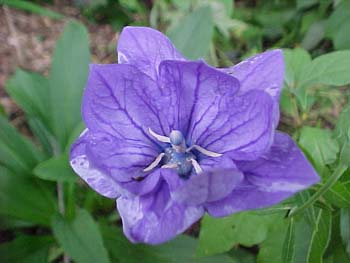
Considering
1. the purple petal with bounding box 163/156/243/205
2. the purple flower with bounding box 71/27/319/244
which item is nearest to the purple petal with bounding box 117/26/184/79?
the purple flower with bounding box 71/27/319/244

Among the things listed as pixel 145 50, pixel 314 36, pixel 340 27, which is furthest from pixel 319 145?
pixel 314 36

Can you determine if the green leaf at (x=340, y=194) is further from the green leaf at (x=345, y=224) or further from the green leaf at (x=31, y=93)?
the green leaf at (x=31, y=93)

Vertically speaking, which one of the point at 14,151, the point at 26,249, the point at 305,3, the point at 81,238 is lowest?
the point at 26,249

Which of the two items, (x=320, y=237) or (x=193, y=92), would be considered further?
(x=320, y=237)

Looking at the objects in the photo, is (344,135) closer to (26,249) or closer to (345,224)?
(345,224)

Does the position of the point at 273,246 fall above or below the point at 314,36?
below

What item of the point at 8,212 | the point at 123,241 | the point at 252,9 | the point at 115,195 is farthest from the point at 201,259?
the point at 252,9

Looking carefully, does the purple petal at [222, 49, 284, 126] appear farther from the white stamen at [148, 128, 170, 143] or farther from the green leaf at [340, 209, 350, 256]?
the green leaf at [340, 209, 350, 256]
